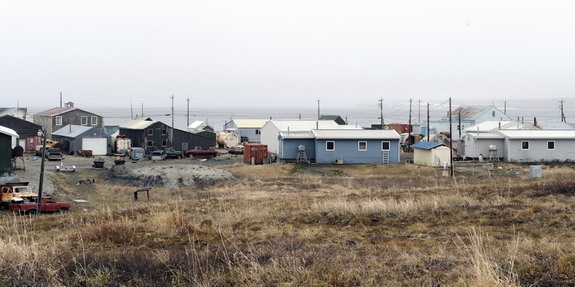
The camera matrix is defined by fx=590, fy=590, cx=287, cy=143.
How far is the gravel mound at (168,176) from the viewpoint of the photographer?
32219 millimetres

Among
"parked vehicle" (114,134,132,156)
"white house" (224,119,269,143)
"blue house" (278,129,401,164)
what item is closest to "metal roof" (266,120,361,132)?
"blue house" (278,129,401,164)

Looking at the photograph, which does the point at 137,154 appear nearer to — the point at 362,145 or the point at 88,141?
the point at 88,141

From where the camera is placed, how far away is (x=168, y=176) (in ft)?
107

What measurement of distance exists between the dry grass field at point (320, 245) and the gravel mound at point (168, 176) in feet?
43.3

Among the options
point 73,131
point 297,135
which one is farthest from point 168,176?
point 73,131

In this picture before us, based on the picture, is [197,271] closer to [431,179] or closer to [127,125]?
[431,179]

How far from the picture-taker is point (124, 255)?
8.29 metres

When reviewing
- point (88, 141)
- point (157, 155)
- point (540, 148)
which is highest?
point (88, 141)

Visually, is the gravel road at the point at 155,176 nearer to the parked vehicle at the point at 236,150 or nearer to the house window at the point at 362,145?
the house window at the point at 362,145

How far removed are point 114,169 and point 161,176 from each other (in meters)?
5.20

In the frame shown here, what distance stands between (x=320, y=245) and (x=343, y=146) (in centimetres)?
3369

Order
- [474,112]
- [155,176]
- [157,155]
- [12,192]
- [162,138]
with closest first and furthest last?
1. [12,192]
2. [155,176]
3. [157,155]
4. [162,138]
5. [474,112]

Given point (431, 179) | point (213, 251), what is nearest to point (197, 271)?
point (213, 251)

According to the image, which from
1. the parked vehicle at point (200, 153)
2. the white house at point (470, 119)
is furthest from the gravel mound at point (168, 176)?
the white house at point (470, 119)
